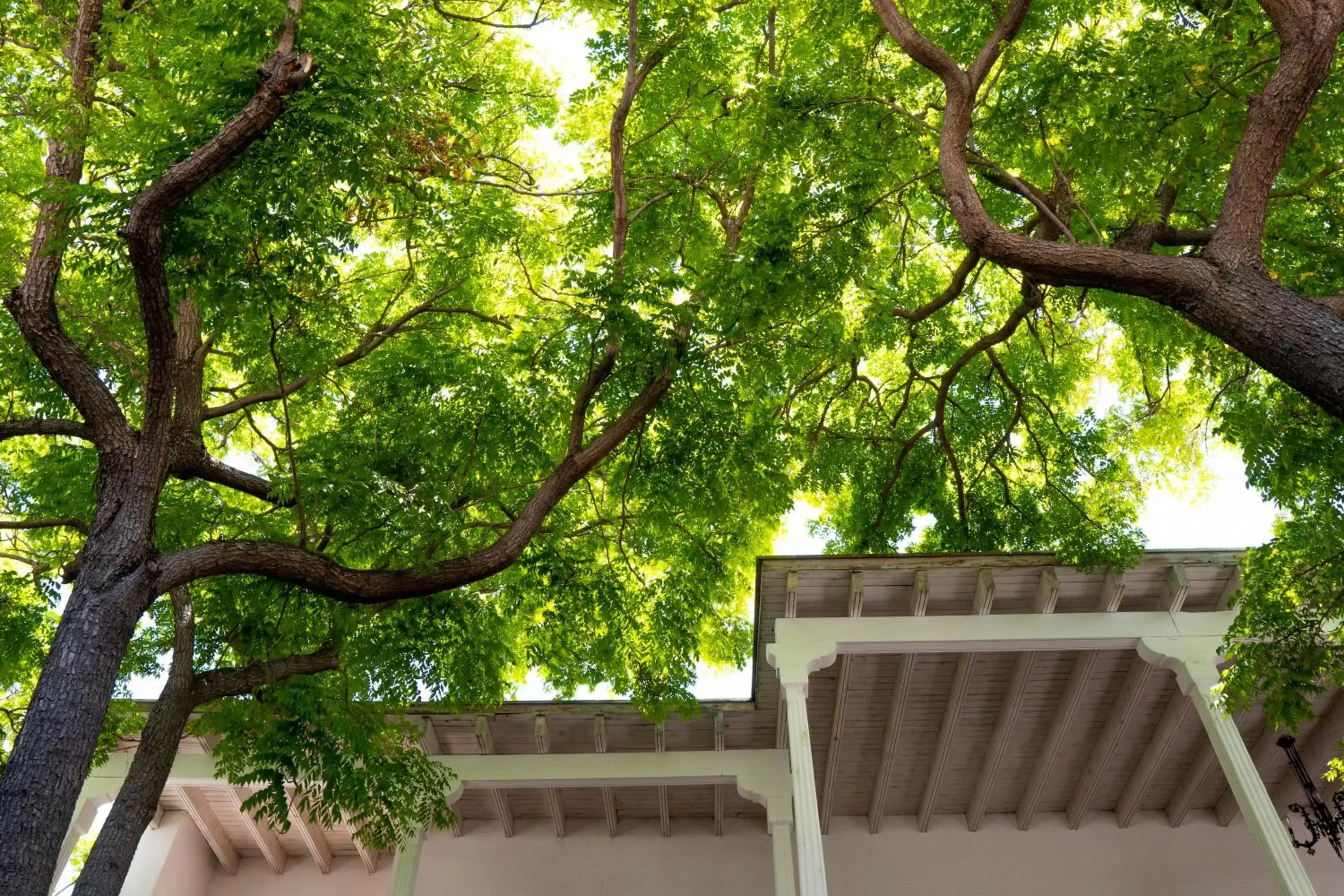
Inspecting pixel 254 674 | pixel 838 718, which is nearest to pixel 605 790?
pixel 838 718

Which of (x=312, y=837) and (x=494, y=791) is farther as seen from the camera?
(x=312, y=837)

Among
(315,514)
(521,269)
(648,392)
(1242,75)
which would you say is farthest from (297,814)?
(1242,75)

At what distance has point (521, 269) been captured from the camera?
11523 millimetres

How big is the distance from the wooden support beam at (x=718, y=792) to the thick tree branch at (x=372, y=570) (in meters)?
4.40

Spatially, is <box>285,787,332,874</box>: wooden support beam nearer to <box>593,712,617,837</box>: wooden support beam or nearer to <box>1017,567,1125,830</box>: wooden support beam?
<box>593,712,617,837</box>: wooden support beam

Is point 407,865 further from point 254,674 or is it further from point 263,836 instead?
point 263,836

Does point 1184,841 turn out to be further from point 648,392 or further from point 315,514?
point 315,514

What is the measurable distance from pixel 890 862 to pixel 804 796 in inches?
188

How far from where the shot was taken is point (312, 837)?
12.6m

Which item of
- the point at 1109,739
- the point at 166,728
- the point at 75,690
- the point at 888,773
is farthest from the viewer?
the point at 888,773

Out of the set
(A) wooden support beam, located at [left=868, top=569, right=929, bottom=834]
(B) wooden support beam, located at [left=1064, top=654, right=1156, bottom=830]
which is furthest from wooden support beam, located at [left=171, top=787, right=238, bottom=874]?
(B) wooden support beam, located at [left=1064, top=654, right=1156, bottom=830]

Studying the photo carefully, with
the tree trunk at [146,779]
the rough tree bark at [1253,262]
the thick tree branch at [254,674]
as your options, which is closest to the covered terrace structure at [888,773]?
the thick tree branch at [254,674]

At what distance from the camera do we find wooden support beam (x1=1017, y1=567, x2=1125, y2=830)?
946cm

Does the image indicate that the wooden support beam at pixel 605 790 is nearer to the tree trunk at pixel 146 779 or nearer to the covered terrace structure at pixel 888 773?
the covered terrace structure at pixel 888 773
